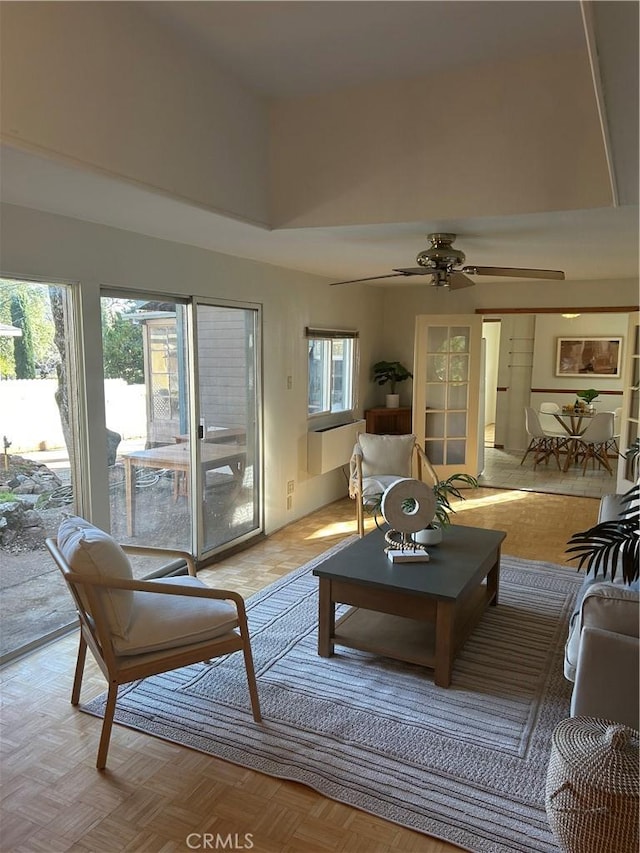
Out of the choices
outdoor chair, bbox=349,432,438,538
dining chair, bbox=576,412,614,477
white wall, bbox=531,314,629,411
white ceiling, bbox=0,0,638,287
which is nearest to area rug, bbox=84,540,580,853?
outdoor chair, bbox=349,432,438,538

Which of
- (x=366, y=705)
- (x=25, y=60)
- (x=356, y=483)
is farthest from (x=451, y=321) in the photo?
(x=25, y=60)

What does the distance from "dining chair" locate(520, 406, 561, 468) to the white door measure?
1497 millimetres

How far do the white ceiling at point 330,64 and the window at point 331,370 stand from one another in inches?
80.8

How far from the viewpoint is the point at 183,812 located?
2.02m

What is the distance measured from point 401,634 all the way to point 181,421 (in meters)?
1.93

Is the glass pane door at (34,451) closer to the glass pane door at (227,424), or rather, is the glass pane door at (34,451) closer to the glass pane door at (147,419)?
the glass pane door at (147,419)

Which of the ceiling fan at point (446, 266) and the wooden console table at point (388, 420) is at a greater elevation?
the ceiling fan at point (446, 266)

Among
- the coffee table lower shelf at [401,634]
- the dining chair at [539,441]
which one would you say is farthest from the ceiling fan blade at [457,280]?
the dining chair at [539,441]

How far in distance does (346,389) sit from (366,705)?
4.05 m

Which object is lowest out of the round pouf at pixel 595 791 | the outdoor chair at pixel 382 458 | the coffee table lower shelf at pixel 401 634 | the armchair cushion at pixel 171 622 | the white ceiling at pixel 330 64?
Answer: the coffee table lower shelf at pixel 401 634

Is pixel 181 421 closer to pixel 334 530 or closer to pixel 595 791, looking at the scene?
pixel 334 530

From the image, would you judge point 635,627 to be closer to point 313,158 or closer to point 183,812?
point 183,812

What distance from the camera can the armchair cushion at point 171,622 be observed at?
2.27 m

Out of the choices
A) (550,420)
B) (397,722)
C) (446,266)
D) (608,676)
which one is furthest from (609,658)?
(550,420)
